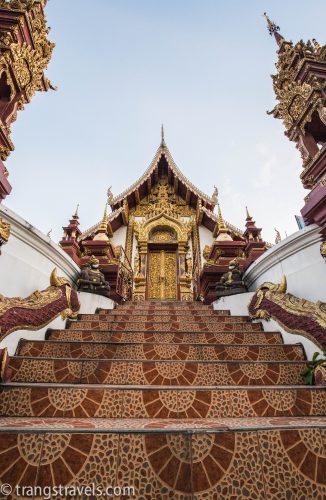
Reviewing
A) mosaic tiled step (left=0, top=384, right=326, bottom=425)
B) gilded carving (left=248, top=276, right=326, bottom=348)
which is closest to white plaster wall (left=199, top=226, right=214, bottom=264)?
gilded carving (left=248, top=276, right=326, bottom=348)

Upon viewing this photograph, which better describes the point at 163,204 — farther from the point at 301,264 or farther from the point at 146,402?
the point at 146,402

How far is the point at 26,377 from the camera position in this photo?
4.88ft

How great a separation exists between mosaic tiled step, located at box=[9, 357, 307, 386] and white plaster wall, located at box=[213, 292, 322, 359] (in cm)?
31

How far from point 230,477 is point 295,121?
387 centimetres

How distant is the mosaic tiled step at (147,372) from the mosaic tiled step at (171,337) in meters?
0.49

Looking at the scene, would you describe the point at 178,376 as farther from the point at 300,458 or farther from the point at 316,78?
the point at 316,78

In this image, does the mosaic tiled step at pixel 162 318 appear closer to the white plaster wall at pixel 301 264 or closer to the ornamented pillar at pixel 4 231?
the white plaster wall at pixel 301 264

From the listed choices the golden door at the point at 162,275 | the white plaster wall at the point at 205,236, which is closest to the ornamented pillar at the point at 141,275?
the golden door at the point at 162,275

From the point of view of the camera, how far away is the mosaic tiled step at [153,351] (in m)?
1.74

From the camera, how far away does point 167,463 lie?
31.2 inches

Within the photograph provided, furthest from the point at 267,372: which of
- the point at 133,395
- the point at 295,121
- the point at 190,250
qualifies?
the point at 190,250

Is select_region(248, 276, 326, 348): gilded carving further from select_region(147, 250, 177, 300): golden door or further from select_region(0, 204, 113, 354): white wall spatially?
select_region(147, 250, 177, 300): golden door

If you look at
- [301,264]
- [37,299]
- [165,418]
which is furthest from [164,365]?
[301,264]

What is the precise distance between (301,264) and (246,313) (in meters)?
0.99
